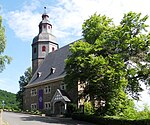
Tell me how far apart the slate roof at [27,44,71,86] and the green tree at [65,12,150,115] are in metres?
13.0

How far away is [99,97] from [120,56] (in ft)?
17.7

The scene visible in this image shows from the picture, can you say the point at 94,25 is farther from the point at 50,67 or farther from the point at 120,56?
the point at 50,67

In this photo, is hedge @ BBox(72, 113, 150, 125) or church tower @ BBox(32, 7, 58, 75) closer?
hedge @ BBox(72, 113, 150, 125)

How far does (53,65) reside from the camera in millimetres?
54875

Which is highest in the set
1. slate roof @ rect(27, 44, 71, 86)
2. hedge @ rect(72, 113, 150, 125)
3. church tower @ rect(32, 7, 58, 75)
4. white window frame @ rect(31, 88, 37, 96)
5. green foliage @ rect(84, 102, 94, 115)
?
church tower @ rect(32, 7, 58, 75)

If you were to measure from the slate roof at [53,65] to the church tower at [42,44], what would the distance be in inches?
57.7

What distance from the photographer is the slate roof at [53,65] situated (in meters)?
51.6

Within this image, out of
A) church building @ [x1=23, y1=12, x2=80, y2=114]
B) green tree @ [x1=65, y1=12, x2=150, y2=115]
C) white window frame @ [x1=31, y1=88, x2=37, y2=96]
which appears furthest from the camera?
white window frame @ [x1=31, y1=88, x2=37, y2=96]

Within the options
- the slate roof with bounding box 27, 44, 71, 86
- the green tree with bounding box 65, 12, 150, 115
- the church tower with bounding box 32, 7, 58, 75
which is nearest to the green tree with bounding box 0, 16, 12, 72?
the green tree with bounding box 65, 12, 150, 115

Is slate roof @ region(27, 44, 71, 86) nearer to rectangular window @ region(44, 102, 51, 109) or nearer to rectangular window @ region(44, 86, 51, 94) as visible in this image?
rectangular window @ region(44, 86, 51, 94)

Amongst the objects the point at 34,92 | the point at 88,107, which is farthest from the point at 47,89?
the point at 88,107

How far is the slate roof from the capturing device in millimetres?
51581

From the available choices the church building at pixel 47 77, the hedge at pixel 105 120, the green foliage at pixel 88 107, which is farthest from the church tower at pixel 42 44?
the hedge at pixel 105 120

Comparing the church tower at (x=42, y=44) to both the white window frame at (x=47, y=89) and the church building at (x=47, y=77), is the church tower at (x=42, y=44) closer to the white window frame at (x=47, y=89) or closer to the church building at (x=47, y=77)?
the church building at (x=47, y=77)
